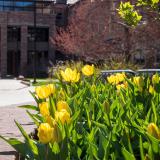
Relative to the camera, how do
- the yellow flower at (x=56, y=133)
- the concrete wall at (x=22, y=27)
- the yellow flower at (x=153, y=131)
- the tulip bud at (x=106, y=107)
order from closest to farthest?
the yellow flower at (x=153, y=131) < the yellow flower at (x=56, y=133) < the tulip bud at (x=106, y=107) < the concrete wall at (x=22, y=27)

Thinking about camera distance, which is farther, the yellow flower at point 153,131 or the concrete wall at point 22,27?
the concrete wall at point 22,27

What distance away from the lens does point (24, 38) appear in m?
62.9

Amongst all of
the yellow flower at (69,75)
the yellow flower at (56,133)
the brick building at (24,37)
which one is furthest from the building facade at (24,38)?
the yellow flower at (56,133)

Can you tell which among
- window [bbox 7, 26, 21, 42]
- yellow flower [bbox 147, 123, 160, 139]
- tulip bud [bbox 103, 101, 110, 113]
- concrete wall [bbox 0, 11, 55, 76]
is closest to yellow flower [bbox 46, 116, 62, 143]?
yellow flower [bbox 147, 123, 160, 139]

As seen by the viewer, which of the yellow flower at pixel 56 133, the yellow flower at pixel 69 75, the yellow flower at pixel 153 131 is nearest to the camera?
the yellow flower at pixel 153 131

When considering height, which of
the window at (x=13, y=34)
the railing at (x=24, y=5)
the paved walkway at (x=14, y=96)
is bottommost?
the paved walkway at (x=14, y=96)

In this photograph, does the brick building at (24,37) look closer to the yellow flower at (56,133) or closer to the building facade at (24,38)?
the building facade at (24,38)

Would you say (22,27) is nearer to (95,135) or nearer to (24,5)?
(24,5)

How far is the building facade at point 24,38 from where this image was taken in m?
62.9

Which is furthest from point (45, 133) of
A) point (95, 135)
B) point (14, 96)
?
point (14, 96)

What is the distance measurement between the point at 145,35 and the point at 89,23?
36.0 ft

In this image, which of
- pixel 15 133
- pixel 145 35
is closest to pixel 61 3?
pixel 145 35

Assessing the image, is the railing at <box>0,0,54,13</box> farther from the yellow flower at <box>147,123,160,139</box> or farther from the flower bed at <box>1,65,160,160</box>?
the yellow flower at <box>147,123,160,139</box>

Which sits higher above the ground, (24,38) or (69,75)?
(69,75)
